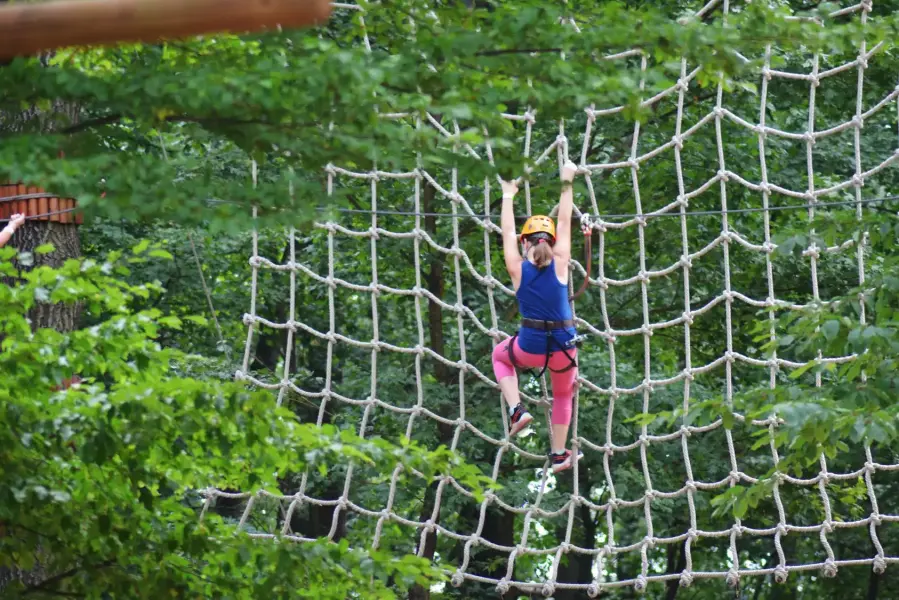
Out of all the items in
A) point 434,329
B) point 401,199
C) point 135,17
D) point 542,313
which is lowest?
point 434,329

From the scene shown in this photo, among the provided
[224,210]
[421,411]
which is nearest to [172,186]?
[224,210]

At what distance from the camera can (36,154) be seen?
2.66m

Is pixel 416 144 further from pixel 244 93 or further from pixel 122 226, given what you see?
pixel 122 226

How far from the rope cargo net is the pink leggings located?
7 cm

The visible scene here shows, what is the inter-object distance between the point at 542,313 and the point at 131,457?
2.11 meters

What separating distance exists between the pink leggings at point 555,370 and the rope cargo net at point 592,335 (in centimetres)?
7

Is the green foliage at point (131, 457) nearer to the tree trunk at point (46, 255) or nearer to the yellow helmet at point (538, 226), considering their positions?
the tree trunk at point (46, 255)

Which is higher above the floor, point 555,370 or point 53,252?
point 53,252

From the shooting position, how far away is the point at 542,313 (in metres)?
5.38

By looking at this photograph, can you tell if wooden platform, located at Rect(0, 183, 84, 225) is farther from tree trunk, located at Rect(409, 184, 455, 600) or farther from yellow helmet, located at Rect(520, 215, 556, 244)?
tree trunk, located at Rect(409, 184, 455, 600)

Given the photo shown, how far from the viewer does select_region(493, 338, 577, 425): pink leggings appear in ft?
17.9

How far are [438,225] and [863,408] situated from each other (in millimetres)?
4025

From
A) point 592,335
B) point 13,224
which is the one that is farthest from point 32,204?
point 592,335

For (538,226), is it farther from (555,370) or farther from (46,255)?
(46,255)
